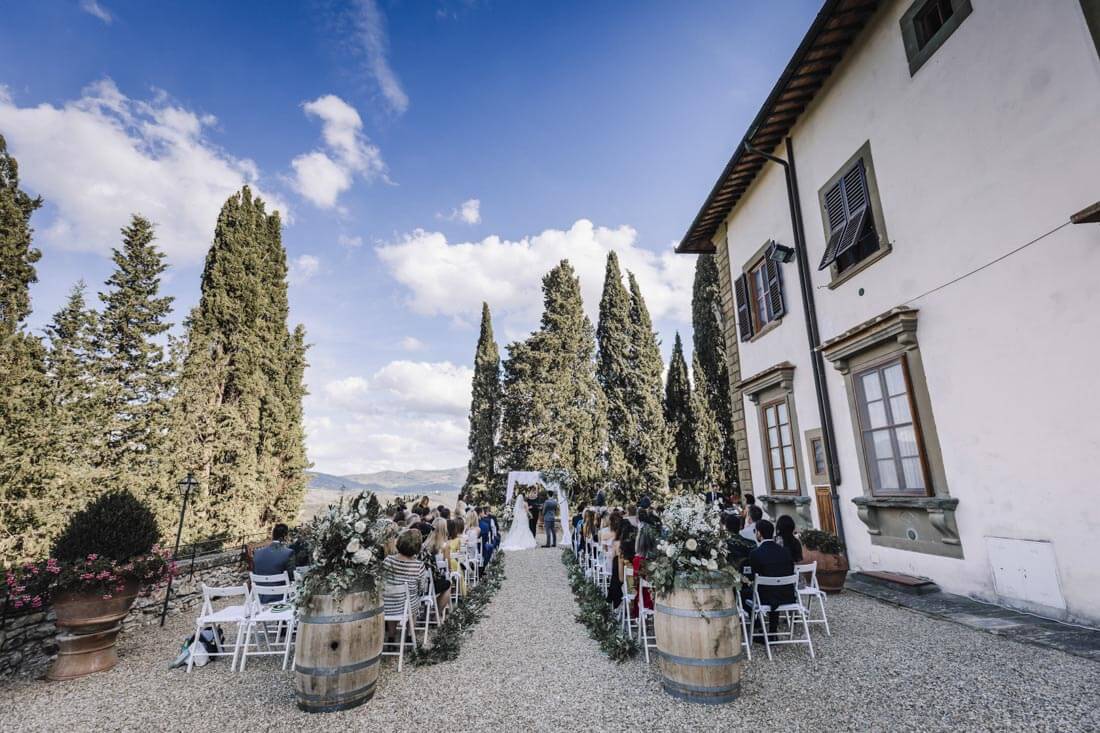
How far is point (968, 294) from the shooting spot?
219 inches

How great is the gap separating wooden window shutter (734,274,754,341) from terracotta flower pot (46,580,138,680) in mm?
10909

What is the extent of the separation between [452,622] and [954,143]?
8.58 metres

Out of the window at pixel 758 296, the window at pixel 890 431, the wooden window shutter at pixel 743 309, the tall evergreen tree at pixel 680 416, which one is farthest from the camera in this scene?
the tall evergreen tree at pixel 680 416

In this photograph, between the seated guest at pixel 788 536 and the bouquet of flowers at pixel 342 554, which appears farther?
the seated guest at pixel 788 536

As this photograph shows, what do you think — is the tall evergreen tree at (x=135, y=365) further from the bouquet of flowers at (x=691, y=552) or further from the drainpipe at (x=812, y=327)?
the drainpipe at (x=812, y=327)

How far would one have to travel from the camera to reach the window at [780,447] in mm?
9008

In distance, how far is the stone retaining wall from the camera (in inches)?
201

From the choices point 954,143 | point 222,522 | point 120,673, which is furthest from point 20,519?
point 954,143

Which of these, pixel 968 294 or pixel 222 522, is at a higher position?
pixel 968 294

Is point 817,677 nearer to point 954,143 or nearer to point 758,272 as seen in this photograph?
point 954,143

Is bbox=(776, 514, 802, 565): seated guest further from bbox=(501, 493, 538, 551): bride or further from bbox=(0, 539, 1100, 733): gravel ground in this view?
bbox=(501, 493, 538, 551): bride

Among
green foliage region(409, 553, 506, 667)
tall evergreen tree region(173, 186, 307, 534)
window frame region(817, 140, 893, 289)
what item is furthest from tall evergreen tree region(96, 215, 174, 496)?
window frame region(817, 140, 893, 289)

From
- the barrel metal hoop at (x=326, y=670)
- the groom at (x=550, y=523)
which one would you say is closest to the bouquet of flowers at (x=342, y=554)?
the barrel metal hoop at (x=326, y=670)

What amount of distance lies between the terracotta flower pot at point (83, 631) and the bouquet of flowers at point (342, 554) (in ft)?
9.34
